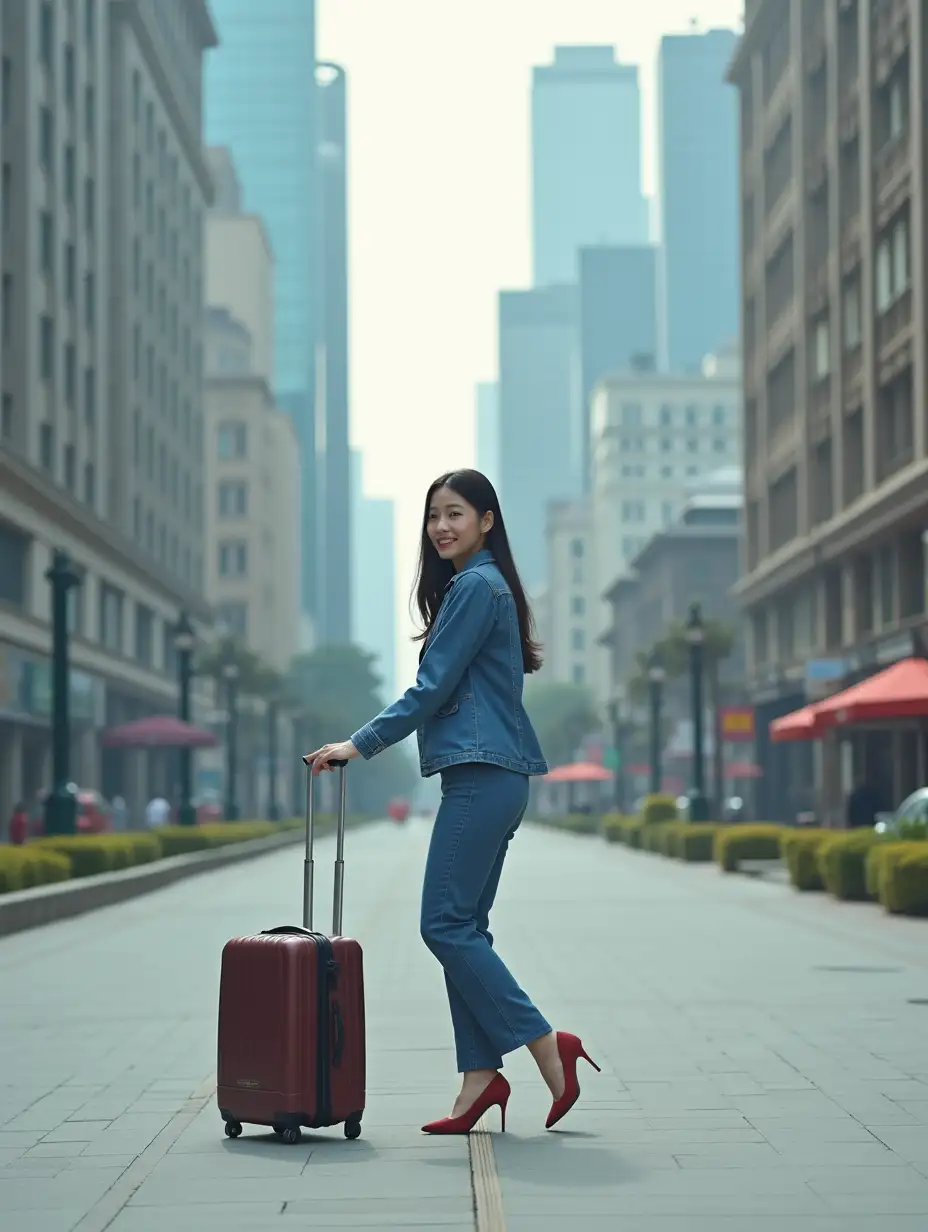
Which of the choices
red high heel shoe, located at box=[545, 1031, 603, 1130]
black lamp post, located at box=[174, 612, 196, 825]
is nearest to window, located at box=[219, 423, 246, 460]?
black lamp post, located at box=[174, 612, 196, 825]

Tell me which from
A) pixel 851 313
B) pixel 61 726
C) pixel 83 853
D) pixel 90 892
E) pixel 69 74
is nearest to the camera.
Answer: pixel 90 892

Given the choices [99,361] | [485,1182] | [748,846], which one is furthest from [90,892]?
[99,361]

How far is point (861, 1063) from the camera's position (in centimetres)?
900

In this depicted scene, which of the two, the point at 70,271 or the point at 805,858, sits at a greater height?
the point at 70,271

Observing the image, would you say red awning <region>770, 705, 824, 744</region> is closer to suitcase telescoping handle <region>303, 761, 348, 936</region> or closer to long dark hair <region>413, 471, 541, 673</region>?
long dark hair <region>413, 471, 541, 673</region>

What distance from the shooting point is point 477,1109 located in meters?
6.78

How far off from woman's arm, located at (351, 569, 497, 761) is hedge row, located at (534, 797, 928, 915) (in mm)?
12967

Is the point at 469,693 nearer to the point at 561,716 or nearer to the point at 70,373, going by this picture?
the point at 70,373

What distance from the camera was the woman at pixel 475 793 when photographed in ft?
21.6

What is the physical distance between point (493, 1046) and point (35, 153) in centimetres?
4524

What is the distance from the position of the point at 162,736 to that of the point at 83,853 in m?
22.5

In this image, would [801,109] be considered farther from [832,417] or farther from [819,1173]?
[819,1173]

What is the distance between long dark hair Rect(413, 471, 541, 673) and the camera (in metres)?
6.93

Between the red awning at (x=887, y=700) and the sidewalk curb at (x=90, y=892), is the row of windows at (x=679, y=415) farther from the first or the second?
the red awning at (x=887, y=700)
